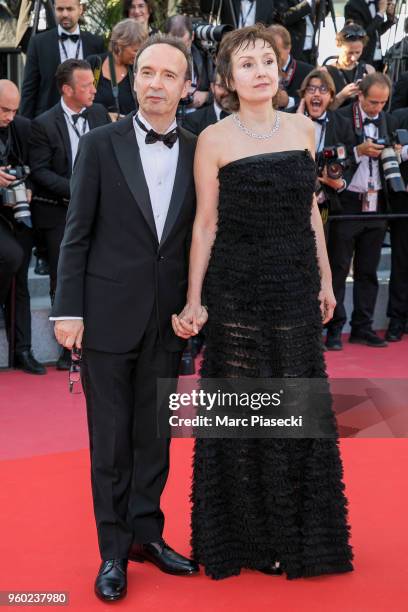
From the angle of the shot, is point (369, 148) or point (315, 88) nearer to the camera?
point (315, 88)

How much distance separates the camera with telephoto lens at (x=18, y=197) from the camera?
5762 mm

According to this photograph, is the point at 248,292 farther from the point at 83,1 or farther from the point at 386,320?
the point at 83,1

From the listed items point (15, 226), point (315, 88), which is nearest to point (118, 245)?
point (15, 226)

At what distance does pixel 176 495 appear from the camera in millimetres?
3982

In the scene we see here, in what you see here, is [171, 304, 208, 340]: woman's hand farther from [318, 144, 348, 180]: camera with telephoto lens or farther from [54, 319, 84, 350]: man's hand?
[318, 144, 348, 180]: camera with telephoto lens

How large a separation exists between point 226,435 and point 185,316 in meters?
0.42

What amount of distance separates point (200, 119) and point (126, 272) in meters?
3.46

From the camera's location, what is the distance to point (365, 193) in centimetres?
685

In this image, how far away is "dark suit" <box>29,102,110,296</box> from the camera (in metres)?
6.00

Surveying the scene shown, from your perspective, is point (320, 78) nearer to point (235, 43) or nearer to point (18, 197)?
point (18, 197)

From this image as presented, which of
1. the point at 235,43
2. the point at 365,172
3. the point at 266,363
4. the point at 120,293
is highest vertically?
the point at 235,43

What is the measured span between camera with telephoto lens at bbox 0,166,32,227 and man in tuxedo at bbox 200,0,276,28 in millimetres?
2770

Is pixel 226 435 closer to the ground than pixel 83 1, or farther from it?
closer to the ground

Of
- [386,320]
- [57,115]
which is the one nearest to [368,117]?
[386,320]
